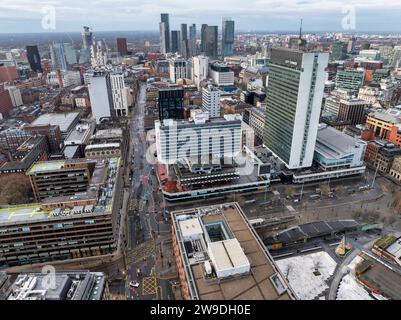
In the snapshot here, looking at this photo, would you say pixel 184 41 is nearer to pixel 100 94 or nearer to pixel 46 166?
pixel 100 94


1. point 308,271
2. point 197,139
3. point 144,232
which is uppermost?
point 197,139

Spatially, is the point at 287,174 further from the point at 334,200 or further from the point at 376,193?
the point at 376,193

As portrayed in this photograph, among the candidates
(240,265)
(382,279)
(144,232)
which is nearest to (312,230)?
(382,279)

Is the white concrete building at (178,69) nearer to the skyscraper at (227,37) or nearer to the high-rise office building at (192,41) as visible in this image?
the skyscraper at (227,37)
